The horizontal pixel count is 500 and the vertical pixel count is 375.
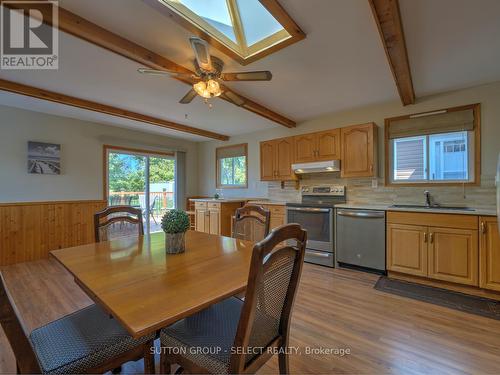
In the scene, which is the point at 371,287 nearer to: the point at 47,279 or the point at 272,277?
the point at 272,277

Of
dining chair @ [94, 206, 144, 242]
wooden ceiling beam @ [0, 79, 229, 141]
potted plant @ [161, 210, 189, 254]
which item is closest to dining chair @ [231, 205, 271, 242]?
potted plant @ [161, 210, 189, 254]

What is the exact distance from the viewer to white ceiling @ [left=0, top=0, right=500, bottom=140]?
67.7 inches

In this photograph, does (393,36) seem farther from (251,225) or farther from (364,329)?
(364,329)

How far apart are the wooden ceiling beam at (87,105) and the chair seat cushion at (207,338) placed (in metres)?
3.30

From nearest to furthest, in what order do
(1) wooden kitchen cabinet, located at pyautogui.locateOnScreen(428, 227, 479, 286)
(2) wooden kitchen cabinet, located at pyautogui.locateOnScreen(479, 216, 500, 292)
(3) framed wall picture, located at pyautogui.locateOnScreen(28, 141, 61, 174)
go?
(2) wooden kitchen cabinet, located at pyautogui.locateOnScreen(479, 216, 500, 292) < (1) wooden kitchen cabinet, located at pyautogui.locateOnScreen(428, 227, 479, 286) < (3) framed wall picture, located at pyautogui.locateOnScreen(28, 141, 61, 174)

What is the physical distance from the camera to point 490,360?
1578 mm

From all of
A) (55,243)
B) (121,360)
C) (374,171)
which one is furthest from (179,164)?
(121,360)

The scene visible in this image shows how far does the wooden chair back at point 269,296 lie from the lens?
820 millimetres

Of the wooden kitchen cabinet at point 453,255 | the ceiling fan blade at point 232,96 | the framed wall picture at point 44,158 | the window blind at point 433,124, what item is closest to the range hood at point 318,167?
the window blind at point 433,124

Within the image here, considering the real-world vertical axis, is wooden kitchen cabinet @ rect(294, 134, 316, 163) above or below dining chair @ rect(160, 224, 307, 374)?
above

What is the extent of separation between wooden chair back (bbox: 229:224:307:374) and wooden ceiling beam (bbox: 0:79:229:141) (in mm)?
3587

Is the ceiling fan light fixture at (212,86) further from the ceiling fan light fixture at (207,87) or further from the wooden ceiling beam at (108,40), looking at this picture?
the wooden ceiling beam at (108,40)

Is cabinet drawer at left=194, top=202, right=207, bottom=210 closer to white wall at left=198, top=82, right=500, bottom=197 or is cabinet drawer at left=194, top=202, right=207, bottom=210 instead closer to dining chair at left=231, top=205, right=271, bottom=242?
white wall at left=198, top=82, right=500, bottom=197

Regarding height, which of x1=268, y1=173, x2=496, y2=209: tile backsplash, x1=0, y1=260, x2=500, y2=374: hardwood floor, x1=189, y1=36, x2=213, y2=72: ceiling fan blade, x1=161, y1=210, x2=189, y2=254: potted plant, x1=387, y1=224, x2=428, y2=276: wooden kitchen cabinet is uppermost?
x1=189, y1=36, x2=213, y2=72: ceiling fan blade
